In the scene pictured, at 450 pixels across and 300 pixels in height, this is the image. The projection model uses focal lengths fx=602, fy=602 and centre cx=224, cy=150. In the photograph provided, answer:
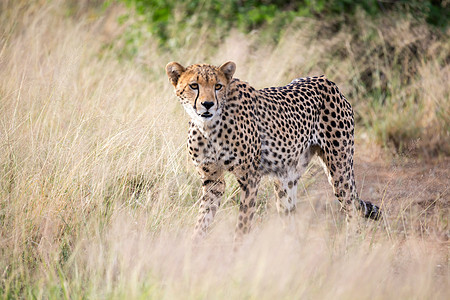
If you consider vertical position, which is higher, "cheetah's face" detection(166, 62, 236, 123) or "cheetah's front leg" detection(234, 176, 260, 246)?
"cheetah's face" detection(166, 62, 236, 123)

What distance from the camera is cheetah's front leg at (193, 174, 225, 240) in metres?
3.71

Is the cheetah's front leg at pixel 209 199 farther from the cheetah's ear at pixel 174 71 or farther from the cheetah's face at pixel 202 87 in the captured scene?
the cheetah's ear at pixel 174 71

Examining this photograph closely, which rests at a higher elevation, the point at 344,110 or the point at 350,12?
the point at 344,110

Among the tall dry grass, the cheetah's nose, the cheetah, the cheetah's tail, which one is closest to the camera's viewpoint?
the tall dry grass

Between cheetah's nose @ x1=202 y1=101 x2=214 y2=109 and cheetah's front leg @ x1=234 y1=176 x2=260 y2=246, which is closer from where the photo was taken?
cheetah's nose @ x1=202 y1=101 x2=214 y2=109

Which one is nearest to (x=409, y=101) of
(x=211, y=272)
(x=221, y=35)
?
(x=221, y=35)

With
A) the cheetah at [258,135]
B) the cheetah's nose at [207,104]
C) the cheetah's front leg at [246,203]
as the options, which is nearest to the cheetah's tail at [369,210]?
the cheetah at [258,135]

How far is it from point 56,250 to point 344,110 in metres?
2.17

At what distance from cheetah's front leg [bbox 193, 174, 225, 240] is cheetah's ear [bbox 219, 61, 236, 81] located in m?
0.63

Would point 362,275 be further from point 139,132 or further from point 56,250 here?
point 139,132

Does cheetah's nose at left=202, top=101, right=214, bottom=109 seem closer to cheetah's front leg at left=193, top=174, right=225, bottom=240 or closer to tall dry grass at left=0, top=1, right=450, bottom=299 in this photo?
cheetah's front leg at left=193, top=174, right=225, bottom=240

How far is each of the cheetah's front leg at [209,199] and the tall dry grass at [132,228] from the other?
8 centimetres

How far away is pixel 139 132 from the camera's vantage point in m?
4.15

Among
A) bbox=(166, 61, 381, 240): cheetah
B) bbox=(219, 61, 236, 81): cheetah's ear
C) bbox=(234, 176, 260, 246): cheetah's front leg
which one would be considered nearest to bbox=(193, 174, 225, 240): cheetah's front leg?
bbox=(166, 61, 381, 240): cheetah
